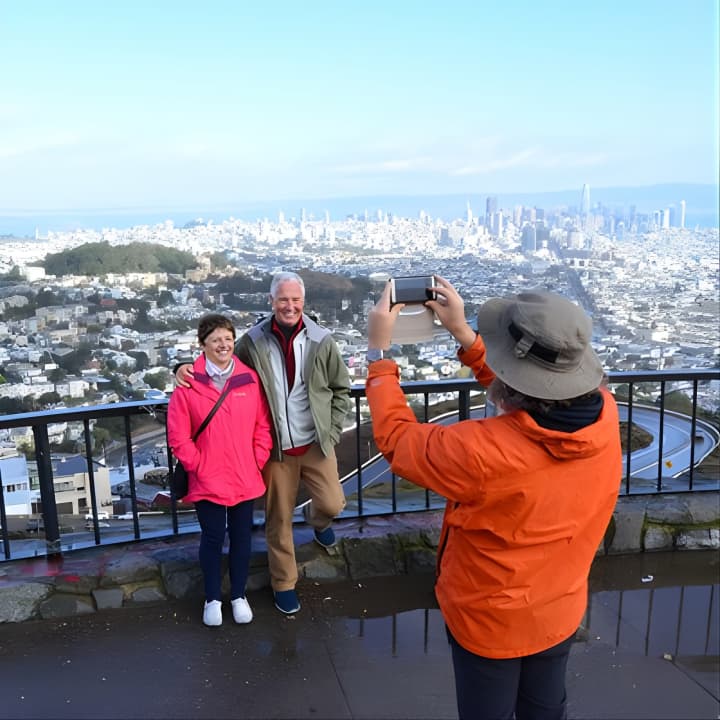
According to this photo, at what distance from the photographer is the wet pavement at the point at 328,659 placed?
317 centimetres

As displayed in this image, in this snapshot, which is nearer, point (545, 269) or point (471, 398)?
point (471, 398)

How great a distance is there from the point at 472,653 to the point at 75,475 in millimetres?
3174

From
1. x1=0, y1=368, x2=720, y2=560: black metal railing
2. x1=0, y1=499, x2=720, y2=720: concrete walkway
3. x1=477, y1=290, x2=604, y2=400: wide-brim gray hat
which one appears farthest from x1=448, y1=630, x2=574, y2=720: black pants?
x1=0, y1=368, x2=720, y2=560: black metal railing

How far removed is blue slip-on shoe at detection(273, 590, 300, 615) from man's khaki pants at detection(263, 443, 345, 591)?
0.03 m

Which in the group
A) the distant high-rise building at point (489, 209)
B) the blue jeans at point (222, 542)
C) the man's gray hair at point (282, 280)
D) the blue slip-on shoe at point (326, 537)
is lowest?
the blue slip-on shoe at point (326, 537)

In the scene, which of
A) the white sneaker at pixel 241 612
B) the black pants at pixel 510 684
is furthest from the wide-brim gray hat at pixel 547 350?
the white sneaker at pixel 241 612

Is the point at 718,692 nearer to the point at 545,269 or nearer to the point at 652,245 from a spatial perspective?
the point at 545,269

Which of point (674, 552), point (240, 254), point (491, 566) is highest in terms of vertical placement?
point (240, 254)

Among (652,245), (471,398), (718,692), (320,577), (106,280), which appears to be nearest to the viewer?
(718,692)

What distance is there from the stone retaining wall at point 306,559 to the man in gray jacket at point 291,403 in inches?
14.2

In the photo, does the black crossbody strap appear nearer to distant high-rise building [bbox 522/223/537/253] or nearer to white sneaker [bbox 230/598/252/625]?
white sneaker [bbox 230/598/252/625]

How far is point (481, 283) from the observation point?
586 cm

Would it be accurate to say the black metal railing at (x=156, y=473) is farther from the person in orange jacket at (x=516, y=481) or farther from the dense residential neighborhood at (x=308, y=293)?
the person in orange jacket at (x=516, y=481)

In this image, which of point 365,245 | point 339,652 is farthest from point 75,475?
point 365,245
